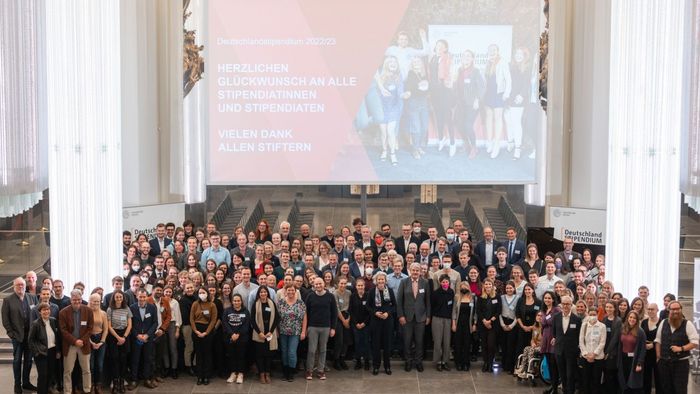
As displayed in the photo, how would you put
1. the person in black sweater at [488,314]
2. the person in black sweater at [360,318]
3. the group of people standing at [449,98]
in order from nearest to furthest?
the person in black sweater at [488,314], the person in black sweater at [360,318], the group of people standing at [449,98]

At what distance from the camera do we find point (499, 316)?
14883 millimetres

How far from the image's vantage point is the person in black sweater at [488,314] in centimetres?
1484

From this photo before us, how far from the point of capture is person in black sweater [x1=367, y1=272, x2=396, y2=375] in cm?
1493

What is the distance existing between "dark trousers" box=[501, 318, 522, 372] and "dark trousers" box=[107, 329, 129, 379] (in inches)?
201

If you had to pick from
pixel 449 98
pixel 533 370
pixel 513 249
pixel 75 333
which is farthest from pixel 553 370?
pixel 449 98

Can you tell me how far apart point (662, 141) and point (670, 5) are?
5.51ft

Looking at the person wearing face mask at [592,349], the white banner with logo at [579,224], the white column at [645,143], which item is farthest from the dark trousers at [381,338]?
the white banner with logo at [579,224]

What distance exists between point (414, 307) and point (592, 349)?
8.75ft

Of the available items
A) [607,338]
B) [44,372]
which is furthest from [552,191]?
[44,372]

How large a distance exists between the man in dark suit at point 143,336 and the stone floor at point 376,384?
0.22 meters

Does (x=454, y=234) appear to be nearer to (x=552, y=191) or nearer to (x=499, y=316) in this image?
(x=499, y=316)

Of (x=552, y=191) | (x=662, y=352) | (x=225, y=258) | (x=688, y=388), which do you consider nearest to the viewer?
(x=662, y=352)

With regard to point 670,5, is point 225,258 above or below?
below

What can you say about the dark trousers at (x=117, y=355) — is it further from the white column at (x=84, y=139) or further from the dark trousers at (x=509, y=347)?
the dark trousers at (x=509, y=347)
